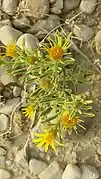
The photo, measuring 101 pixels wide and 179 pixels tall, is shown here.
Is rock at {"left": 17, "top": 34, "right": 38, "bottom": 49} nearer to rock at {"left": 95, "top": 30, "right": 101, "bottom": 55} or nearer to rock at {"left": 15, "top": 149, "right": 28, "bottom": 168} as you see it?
rock at {"left": 95, "top": 30, "right": 101, "bottom": 55}

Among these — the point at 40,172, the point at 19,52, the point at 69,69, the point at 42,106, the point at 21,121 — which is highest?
the point at 19,52

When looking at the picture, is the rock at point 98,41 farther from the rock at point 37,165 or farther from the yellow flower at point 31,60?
the rock at point 37,165

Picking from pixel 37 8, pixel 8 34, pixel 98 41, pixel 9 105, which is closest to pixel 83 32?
pixel 98 41

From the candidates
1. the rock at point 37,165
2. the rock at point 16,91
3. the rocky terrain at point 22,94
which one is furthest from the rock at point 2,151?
the rock at point 16,91

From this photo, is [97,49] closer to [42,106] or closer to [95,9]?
[95,9]

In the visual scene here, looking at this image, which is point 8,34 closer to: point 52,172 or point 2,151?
point 2,151

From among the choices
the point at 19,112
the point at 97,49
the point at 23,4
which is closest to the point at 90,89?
the point at 97,49
